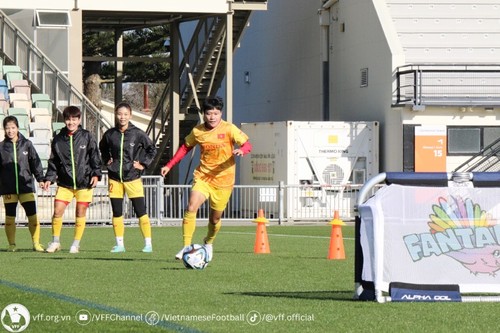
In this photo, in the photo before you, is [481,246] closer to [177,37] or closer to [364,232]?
[364,232]

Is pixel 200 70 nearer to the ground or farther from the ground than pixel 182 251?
farther from the ground

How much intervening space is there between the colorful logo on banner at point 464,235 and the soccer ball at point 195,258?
13.8 feet

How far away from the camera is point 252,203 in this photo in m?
35.0

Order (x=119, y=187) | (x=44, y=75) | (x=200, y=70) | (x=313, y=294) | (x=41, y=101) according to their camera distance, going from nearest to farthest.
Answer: (x=313, y=294) → (x=119, y=187) → (x=41, y=101) → (x=44, y=75) → (x=200, y=70)

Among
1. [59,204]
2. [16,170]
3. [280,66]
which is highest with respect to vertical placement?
[280,66]

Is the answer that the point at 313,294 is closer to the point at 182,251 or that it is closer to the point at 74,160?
the point at 182,251

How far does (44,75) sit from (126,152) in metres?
19.7

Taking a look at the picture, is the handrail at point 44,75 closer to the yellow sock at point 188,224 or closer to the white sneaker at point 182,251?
the yellow sock at point 188,224

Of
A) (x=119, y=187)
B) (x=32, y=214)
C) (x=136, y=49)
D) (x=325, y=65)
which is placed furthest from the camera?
(x=136, y=49)

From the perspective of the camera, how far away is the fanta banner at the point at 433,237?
11.3 meters

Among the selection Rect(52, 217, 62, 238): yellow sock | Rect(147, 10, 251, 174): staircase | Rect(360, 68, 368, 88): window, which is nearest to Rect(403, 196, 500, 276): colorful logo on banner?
Rect(52, 217, 62, 238): yellow sock

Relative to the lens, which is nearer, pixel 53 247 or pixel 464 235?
pixel 464 235

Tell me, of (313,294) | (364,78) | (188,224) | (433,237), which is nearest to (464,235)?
(433,237)

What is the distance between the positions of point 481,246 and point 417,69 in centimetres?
2626
